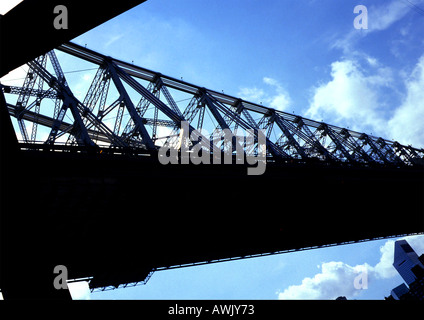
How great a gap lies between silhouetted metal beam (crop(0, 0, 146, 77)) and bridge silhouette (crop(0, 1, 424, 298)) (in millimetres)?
365

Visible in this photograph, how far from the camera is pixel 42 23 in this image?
4.62 meters

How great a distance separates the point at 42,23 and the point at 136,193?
1196 centimetres

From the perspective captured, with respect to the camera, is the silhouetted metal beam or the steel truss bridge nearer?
the silhouetted metal beam

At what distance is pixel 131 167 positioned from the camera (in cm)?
1520

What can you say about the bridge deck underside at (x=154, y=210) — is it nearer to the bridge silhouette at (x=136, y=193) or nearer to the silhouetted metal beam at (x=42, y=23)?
the bridge silhouette at (x=136, y=193)

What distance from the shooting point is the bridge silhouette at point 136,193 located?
10148 millimetres

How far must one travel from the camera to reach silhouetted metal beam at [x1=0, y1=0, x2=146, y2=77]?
437cm

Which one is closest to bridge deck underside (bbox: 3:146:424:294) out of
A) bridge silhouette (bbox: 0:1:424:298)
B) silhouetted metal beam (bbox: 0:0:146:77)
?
bridge silhouette (bbox: 0:1:424:298)

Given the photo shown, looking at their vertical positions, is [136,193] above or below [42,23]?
above

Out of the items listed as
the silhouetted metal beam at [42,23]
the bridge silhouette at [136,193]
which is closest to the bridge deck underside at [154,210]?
the bridge silhouette at [136,193]

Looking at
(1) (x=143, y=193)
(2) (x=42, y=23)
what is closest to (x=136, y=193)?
(1) (x=143, y=193)

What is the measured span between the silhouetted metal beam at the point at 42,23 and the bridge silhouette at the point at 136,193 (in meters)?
0.36

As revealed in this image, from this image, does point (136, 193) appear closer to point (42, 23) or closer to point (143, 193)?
point (143, 193)

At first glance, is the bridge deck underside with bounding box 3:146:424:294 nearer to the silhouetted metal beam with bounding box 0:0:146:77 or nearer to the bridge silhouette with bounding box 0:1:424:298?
the bridge silhouette with bounding box 0:1:424:298
